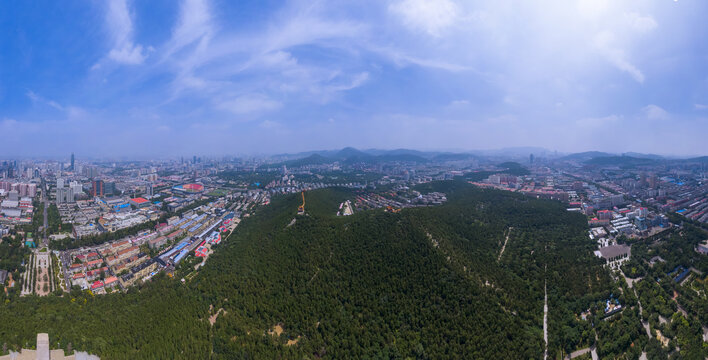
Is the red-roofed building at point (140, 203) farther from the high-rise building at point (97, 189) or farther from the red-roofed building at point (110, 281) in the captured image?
the red-roofed building at point (110, 281)

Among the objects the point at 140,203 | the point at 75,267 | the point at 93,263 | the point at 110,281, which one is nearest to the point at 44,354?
the point at 110,281

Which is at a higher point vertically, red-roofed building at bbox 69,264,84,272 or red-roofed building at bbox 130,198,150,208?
red-roofed building at bbox 130,198,150,208

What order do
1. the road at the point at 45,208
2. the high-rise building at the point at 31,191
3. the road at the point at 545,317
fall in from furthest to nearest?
the high-rise building at the point at 31,191, the road at the point at 45,208, the road at the point at 545,317

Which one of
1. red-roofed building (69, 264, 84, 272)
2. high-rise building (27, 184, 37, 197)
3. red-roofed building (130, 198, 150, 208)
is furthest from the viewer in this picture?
high-rise building (27, 184, 37, 197)

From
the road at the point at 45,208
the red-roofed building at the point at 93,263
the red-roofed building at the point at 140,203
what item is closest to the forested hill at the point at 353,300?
the red-roofed building at the point at 93,263

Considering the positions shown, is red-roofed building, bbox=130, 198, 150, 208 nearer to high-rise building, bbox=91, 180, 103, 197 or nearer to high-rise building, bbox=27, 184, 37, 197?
high-rise building, bbox=91, 180, 103, 197

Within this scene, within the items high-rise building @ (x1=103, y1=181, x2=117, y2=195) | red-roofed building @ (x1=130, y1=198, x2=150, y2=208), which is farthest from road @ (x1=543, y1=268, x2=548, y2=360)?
high-rise building @ (x1=103, y1=181, x2=117, y2=195)

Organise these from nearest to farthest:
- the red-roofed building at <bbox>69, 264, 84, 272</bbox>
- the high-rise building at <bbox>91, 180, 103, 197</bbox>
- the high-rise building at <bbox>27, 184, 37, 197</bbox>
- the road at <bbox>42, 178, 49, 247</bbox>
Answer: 1. the red-roofed building at <bbox>69, 264, 84, 272</bbox>
2. the road at <bbox>42, 178, 49, 247</bbox>
3. the high-rise building at <bbox>27, 184, 37, 197</bbox>
4. the high-rise building at <bbox>91, 180, 103, 197</bbox>

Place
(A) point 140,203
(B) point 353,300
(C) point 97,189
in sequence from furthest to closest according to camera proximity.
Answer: (C) point 97,189 → (A) point 140,203 → (B) point 353,300

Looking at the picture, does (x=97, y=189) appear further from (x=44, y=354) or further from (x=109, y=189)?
(x=44, y=354)
